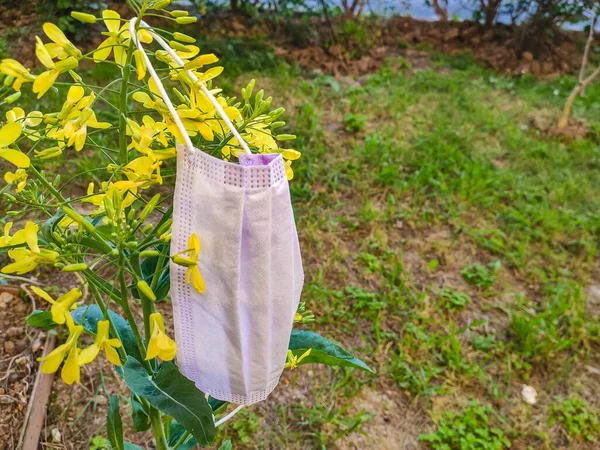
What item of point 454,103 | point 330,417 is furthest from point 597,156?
point 330,417

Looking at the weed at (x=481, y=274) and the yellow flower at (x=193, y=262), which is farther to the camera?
the weed at (x=481, y=274)

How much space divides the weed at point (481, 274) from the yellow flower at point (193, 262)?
2102mm

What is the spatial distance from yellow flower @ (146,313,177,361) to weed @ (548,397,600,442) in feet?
5.94

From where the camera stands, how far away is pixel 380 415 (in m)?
1.93

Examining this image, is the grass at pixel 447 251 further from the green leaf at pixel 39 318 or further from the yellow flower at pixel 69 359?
the yellow flower at pixel 69 359

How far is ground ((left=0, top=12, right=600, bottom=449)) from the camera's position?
1890mm

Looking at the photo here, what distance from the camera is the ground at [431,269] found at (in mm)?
1890

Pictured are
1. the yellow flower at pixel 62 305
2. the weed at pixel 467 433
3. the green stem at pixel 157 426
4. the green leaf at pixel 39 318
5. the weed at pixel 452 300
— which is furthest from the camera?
the weed at pixel 452 300

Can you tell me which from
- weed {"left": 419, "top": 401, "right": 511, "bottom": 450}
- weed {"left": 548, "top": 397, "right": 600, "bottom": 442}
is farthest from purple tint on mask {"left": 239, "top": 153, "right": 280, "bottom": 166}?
weed {"left": 548, "top": 397, "right": 600, "bottom": 442}

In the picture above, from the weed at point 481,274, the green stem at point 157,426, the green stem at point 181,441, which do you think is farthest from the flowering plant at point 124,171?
the weed at point 481,274

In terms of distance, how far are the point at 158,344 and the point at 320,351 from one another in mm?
401

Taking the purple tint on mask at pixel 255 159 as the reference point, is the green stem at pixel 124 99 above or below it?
above

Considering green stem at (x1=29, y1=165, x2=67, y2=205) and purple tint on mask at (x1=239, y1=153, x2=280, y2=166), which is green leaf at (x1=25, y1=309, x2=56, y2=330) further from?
purple tint on mask at (x1=239, y1=153, x2=280, y2=166)

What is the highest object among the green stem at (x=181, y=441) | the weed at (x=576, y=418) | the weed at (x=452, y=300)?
the green stem at (x=181, y=441)
